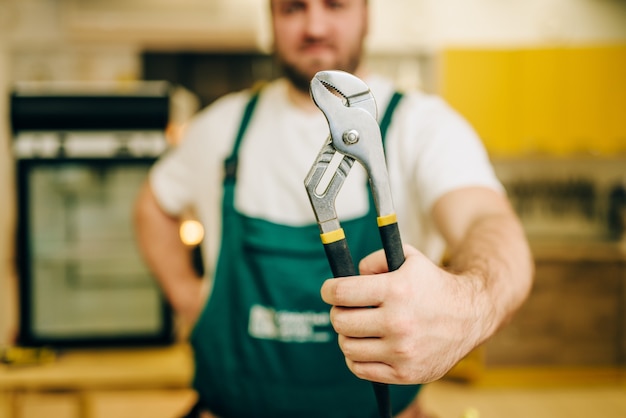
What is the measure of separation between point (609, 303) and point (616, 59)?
5.24ft

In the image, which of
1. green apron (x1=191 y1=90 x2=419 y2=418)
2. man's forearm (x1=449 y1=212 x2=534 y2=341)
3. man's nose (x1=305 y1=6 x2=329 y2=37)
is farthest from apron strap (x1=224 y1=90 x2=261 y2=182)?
man's forearm (x1=449 y1=212 x2=534 y2=341)

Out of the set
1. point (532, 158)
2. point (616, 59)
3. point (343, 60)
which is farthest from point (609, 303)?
point (343, 60)

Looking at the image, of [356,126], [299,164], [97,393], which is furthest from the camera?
[97,393]

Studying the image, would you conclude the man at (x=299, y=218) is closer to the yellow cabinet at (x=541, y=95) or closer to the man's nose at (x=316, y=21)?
the man's nose at (x=316, y=21)

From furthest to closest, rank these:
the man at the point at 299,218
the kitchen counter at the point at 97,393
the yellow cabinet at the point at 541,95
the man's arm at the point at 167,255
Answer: the yellow cabinet at the point at 541,95 < the kitchen counter at the point at 97,393 < the man's arm at the point at 167,255 < the man at the point at 299,218

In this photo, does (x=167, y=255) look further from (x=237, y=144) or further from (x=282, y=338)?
(x=282, y=338)

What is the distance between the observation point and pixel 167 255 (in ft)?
4.99

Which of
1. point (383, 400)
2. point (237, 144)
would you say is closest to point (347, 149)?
point (383, 400)

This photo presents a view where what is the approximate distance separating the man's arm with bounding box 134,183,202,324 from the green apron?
36cm

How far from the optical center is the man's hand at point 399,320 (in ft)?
1.60

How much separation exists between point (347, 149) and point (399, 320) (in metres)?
0.15

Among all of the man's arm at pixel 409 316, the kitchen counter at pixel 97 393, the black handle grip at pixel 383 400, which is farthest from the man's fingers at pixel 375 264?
the kitchen counter at pixel 97 393

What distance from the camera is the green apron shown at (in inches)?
41.9

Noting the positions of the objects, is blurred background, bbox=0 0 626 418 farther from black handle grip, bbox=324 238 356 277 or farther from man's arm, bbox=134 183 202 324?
black handle grip, bbox=324 238 356 277
